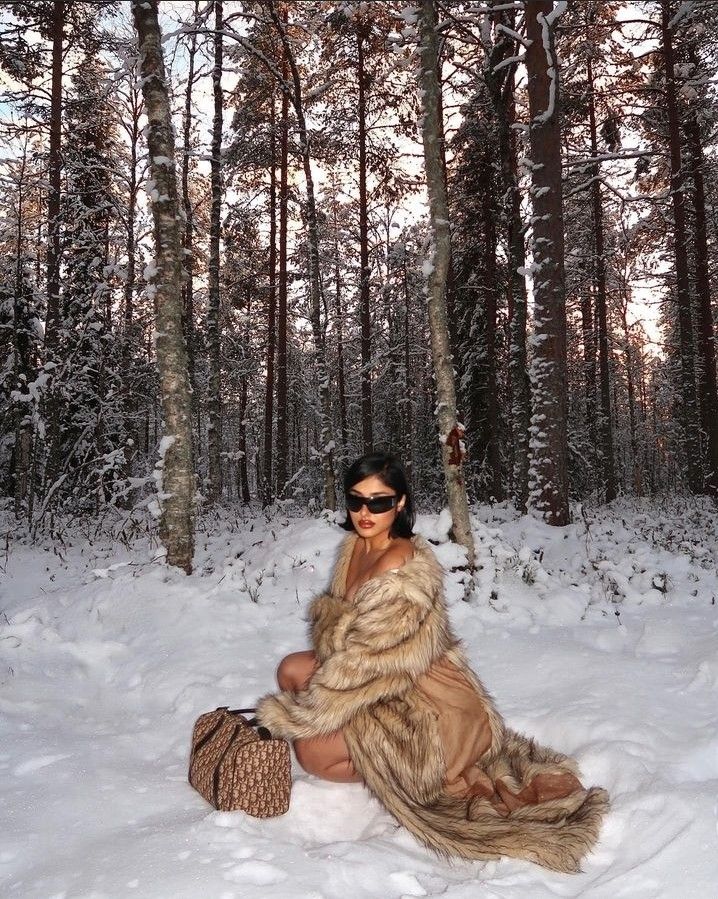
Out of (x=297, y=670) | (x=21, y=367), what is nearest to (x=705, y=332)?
(x=297, y=670)

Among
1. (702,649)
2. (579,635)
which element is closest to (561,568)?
(579,635)

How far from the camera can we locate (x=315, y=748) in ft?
9.68

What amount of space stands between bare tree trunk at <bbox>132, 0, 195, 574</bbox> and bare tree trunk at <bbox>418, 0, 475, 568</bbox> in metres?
2.97

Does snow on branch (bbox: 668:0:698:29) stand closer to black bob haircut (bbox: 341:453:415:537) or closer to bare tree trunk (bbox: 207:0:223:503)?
bare tree trunk (bbox: 207:0:223:503)

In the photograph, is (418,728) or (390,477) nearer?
(418,728)

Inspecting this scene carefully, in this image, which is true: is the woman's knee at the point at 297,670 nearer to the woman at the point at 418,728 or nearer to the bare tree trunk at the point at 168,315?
the woman at the point at 418,728

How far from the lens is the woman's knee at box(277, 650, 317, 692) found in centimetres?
315

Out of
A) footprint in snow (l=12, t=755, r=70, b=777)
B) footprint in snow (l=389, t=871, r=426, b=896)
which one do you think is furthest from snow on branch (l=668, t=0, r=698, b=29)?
footprint in snow (l=12, t=755, r=70, b=777)

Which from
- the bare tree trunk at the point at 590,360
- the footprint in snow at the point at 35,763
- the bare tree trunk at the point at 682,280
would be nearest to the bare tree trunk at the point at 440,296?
the footprint in snow at the point at 35,763

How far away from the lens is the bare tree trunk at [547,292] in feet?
27.0

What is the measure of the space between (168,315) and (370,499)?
16.3 feet

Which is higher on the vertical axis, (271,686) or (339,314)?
(339,314)

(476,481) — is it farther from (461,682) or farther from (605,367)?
(461,682)

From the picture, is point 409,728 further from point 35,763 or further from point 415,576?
point 35,763
